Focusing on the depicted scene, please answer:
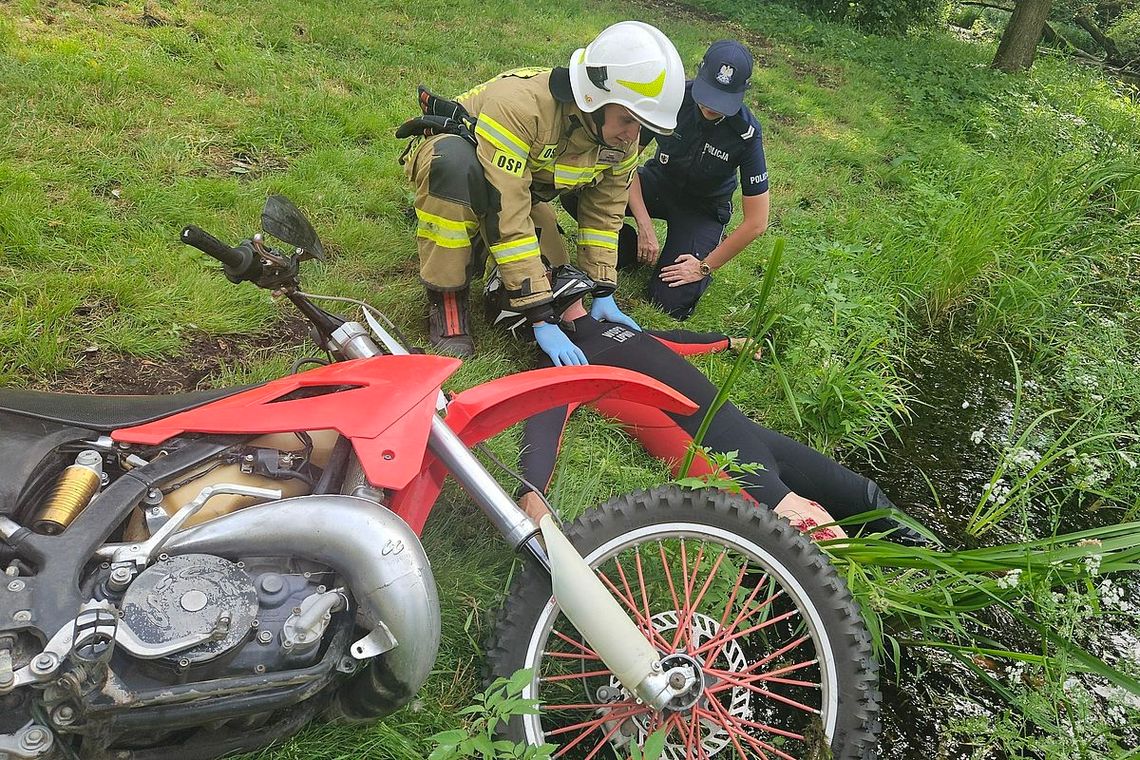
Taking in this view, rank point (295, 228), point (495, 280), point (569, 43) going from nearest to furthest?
point (295, 228) → point (495, 280) → point (569, 43)

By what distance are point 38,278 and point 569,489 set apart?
207 cm

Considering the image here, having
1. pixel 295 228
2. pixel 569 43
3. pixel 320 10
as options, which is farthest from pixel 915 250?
pixel 320 10

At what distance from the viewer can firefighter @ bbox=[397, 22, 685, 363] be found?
2.76 metres

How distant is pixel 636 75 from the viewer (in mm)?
2703

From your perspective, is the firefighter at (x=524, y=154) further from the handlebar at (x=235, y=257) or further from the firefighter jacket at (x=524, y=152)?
the handlebar at (x=235, y=257)

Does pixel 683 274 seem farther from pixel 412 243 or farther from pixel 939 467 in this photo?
pixel 939 467

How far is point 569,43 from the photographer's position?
660 cm

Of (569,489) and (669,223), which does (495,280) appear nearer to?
(569,489)

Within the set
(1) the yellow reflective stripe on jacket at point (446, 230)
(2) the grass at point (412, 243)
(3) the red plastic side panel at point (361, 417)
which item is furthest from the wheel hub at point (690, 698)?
(1) the yellow reflective stripe on jacket at point (446, 230)

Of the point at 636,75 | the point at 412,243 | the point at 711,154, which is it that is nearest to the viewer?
the point at 636,75

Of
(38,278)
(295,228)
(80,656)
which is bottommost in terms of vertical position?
(38,278)

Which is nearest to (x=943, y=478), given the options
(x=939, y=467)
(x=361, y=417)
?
(x=939, y=467)

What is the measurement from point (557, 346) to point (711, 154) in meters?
1.66

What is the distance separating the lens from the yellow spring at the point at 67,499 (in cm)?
145
